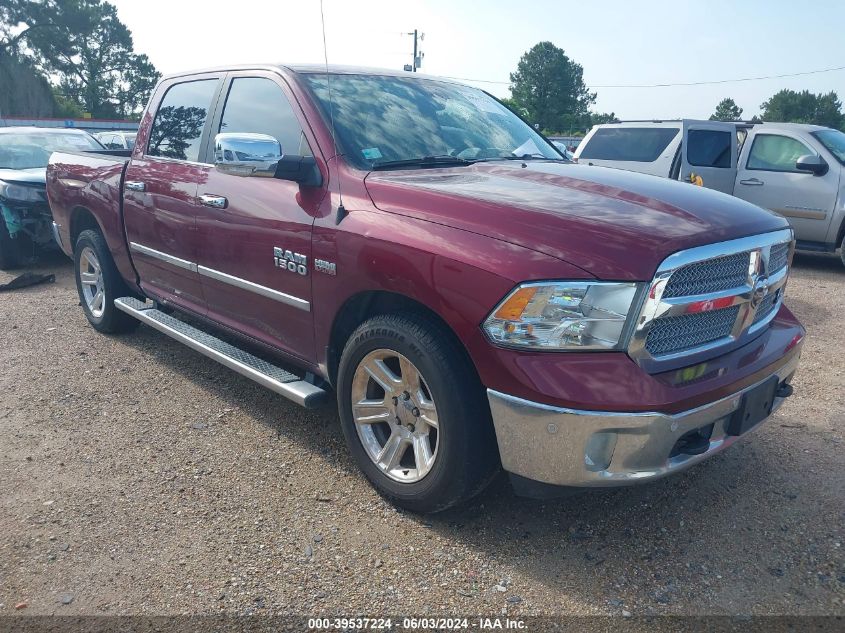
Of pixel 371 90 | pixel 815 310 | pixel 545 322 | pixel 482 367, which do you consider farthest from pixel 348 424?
pixel 815 310

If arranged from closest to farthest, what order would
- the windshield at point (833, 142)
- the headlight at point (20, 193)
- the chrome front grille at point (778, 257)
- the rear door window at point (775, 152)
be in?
the chrome front grille at point (778, 257)
the headlight at point (20, 193)
the windshield at point (833, 142)
the rear door window at point (775, 152)

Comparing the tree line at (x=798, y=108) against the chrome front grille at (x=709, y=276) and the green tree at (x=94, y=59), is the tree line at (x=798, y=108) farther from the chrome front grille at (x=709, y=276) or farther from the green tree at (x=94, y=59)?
the chrome front grille at (x=709, y=276)

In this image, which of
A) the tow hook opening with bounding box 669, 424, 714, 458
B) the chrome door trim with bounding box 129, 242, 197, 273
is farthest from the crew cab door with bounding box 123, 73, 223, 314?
the tow hook opening with bounding box 669, 424, 714, 458

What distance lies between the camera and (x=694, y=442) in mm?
2494

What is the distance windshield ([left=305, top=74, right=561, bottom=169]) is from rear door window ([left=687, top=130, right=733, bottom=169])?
18.9 feet

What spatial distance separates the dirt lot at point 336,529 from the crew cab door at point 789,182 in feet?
18.1

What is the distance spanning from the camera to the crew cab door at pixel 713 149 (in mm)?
8992

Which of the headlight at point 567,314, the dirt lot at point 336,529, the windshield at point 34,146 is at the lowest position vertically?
the dirt lot at point 336,529

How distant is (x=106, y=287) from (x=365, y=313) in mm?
3094

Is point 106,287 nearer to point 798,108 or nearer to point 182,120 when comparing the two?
point 182,120

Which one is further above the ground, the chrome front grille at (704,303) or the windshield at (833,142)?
the windshield at (833,142)

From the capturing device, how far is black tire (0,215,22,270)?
7859 millimetres

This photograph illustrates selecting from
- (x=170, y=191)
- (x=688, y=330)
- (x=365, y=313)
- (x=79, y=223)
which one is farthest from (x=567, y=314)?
(x=79, y=223)

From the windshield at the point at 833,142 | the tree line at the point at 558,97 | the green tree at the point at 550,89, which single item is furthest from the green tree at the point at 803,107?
the windshield at the point at 833,142
